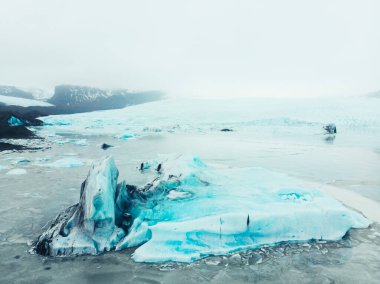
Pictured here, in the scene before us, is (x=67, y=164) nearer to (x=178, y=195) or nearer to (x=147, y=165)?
(x=147, y=165)

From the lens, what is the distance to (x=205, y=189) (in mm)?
5062

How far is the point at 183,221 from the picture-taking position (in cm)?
387

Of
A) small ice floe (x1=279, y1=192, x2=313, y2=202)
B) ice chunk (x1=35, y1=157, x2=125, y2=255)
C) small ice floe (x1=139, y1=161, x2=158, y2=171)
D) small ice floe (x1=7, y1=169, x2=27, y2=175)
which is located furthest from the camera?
small ice floe (x1=139, y1=161, x2=158, y2=171)

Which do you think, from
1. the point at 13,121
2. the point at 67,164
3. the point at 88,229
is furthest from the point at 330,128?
the point at 13,121

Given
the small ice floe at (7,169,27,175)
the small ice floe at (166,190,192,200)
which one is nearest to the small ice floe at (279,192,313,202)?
the small ice floe at (166,190,192,200)

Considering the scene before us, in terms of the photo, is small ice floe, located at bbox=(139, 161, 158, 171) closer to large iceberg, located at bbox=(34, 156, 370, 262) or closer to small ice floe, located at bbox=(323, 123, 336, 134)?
large iceberg, located at bbox=(34, 156, 370, 262)

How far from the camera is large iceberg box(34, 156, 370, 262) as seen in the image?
137 inches

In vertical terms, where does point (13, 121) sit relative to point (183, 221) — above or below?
above

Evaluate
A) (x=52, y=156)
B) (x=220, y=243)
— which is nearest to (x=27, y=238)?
(x=220, y=243)

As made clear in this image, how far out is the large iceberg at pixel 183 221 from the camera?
137 inches

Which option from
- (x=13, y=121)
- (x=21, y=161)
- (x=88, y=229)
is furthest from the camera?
(x=13, y=121)

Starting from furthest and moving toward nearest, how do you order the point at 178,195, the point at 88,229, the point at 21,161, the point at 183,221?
the point at 21,161
the point at 178,195
the point at 183,221
the point at 88,229

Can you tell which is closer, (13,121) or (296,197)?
(296,197)

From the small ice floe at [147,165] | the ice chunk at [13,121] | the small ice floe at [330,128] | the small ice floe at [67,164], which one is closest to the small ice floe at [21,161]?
the small ice floe at [67,164]
